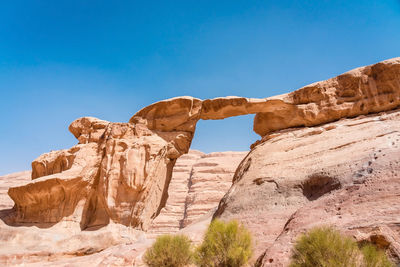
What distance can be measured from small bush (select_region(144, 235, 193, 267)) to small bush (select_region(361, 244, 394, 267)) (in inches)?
167

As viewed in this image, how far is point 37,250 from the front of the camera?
1325 centimetres

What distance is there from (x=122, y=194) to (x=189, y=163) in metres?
37.9

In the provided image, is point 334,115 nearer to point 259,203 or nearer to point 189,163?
point 259,203

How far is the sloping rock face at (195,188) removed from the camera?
40.0m

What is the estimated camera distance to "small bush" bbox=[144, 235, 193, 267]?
27.8ft

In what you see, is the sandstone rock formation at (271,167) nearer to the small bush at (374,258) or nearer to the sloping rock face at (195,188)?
the small bush at (374,258)

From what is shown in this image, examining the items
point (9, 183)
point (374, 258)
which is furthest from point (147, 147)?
point (9, 183)

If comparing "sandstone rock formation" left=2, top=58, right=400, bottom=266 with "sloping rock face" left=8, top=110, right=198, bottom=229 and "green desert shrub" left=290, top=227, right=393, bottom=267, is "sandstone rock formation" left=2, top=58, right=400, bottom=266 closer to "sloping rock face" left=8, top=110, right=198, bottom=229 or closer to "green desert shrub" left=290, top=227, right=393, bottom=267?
"sloping rock face" left=8, top=110, right=198, bottom=229

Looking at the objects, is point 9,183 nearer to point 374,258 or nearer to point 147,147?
point 147,147

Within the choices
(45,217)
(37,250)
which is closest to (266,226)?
(37,250)

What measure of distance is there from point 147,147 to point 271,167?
6.29m

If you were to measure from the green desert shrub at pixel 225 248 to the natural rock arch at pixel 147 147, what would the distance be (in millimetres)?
7099

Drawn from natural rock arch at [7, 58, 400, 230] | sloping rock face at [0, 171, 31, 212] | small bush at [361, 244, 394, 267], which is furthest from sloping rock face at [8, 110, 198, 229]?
small bush at [361, 244, 394, 267]

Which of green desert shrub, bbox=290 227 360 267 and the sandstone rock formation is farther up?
the sandstone rock formation
